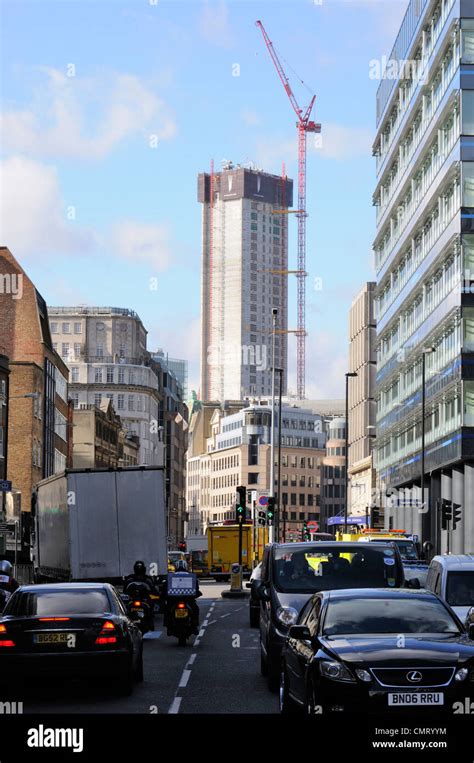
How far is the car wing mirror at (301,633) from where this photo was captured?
13430 mm

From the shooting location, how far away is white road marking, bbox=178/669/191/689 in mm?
19312

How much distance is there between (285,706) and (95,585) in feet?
15.7

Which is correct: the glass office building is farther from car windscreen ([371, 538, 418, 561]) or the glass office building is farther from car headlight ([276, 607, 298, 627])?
car headlight ([276, 607, 298, 627])

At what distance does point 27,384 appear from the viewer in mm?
96562

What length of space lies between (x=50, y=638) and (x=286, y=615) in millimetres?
3219

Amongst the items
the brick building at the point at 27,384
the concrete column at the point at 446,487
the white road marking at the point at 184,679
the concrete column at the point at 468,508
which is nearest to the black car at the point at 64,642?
the white road marking at the point at 184,679

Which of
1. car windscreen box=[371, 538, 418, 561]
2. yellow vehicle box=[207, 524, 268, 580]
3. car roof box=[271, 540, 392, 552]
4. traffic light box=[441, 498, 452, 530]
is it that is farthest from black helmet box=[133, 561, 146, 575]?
yellow vehicle box=[207, 524, 268, 580]

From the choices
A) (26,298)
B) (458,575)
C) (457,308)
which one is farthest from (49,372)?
(458,575)

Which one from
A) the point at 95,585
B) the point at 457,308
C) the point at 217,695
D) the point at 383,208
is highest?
the point at 383,208

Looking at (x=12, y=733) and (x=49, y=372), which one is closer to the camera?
(x=12, y=733)

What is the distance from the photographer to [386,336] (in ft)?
312

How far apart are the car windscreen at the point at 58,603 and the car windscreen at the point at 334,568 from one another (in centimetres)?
273

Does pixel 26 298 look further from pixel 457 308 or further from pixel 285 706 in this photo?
pixel 285 706

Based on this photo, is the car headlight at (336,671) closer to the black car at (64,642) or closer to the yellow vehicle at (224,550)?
the black car at (64,642)
